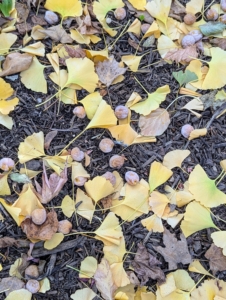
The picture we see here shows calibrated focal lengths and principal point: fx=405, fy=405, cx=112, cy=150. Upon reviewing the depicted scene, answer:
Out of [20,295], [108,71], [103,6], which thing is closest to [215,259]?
[20,295]

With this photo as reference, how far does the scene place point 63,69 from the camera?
3.95 ft

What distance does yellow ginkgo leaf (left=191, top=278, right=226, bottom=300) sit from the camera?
1053mm

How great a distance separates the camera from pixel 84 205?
109cm

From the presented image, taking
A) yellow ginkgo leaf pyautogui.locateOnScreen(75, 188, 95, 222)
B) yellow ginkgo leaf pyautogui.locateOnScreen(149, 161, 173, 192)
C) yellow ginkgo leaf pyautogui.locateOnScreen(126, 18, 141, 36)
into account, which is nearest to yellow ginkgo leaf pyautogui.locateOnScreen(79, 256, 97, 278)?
yellow ginkgo leaf pyautogui.locateOnScreen(75, 188, 95, 222)

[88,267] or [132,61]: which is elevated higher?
[132,61]

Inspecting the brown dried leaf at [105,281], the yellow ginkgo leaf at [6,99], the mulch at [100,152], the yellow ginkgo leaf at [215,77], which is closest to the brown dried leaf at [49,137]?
the mulch at [100,152]

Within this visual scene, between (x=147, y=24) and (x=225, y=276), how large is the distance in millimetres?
786

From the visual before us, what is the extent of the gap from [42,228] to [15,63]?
48 cm

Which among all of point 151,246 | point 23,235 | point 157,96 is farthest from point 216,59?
point 23,235

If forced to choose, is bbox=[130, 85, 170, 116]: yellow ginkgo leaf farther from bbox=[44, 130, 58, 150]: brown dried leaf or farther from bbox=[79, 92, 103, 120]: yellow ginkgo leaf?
bbox=[44, 130, 58, 150]: brown dried leaf

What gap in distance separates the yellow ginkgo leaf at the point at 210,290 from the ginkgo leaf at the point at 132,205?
0.79 ft

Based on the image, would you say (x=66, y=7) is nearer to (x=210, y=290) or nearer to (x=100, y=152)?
(x=100, y=152)

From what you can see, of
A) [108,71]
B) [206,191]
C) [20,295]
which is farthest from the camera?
[108,71]

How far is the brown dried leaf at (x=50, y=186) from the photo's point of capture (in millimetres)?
1071
